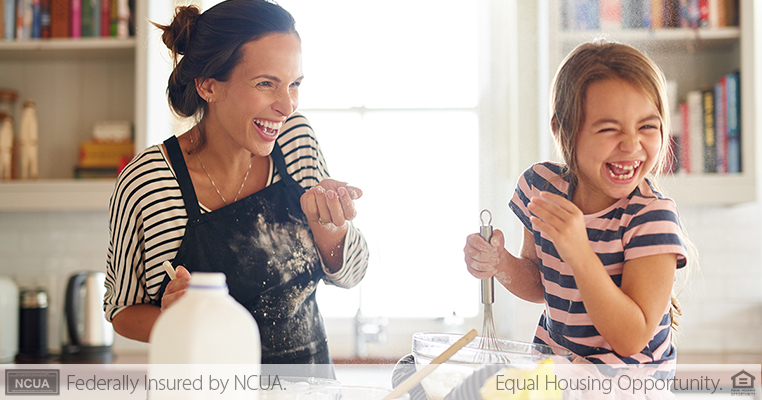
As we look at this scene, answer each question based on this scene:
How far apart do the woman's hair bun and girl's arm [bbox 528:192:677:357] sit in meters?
0.68

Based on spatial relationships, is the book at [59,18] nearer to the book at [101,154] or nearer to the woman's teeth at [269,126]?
the book at [101,154]

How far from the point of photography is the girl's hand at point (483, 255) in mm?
861

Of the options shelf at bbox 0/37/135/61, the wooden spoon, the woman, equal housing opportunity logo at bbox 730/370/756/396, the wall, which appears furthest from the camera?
shelf at bbox 0/37/135/61

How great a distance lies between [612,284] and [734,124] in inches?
47.1

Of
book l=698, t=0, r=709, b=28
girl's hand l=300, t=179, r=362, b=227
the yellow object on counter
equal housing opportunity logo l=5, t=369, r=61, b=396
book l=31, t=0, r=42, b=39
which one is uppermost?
book l=31, t=0, r=42, b=39

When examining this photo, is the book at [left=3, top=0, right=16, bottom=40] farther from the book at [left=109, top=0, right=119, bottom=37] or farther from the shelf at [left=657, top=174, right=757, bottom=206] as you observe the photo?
the shelf at [left=657, top=174, right=757, bottom=206]

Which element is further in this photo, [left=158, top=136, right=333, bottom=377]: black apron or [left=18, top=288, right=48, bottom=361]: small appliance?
[left=18, top=288, right=48, bottom=361]: small appliance

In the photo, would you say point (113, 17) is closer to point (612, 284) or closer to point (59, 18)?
point (59, 18)

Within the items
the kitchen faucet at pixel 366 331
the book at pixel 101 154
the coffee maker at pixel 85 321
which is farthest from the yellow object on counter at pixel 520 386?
the book at pixel 101 154

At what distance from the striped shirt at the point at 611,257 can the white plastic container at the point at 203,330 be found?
0.55 metres

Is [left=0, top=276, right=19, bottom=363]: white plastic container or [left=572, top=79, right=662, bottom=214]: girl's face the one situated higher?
[left=572, top=79, right=662, bottom=214]: girl's face

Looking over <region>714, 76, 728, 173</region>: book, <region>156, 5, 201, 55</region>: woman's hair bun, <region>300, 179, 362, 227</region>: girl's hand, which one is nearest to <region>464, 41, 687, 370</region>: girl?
<region>300, 179, 362, 227</region>: girl's hand

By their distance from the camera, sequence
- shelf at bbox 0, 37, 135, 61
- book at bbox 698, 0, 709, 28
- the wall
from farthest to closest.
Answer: shelf at bbox 0, 37, 135, 61, the wall, book at bbox 698, 0, 709, 28

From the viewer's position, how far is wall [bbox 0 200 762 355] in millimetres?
1745
